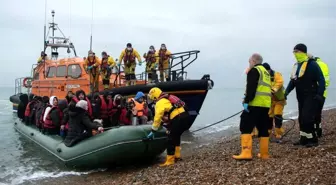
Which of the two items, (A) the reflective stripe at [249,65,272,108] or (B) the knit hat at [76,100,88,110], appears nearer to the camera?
(A) the reflective stripe at [249,65,272,108]

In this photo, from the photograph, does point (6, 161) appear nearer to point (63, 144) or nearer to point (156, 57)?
point (63, 144)

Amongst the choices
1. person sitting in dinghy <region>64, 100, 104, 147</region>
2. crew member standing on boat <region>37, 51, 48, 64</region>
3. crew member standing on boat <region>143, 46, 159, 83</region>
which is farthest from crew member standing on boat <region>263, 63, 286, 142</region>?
crew member standing on boat <region>37, 51, 48, 64</region>

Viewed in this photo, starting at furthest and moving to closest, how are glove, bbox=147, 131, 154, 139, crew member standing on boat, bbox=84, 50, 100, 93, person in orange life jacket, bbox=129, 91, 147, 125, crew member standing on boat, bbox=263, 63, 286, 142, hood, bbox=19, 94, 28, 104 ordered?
hood, bbox=19, 94, 28, 104 < crew member standing on boat, bbox=84, 50, 100, 93 < person in orange life jacket, bbox=129, 91, 147, 125 < crew member standing on boat, bbox=263, 63, 286, 142 < glove, bbox=147, 131, 154, 139

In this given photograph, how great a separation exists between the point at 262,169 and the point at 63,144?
4293 millimetres

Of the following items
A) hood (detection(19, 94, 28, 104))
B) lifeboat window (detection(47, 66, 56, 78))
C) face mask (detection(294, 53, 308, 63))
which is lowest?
hood (detection(19, 94, 28, 104))

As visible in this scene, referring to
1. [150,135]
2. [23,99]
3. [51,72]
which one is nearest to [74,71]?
[51,72]

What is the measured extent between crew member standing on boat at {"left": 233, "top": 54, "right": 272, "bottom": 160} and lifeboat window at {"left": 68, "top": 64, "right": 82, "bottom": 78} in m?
8.06

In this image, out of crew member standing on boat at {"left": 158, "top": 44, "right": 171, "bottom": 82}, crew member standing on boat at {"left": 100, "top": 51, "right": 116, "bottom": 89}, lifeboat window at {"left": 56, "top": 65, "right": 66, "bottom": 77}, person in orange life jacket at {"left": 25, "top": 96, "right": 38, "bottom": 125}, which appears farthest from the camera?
lifeboat window at {"left": 56, "top": 65, "right": 66, "bottom": 77}

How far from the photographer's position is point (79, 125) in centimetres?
655

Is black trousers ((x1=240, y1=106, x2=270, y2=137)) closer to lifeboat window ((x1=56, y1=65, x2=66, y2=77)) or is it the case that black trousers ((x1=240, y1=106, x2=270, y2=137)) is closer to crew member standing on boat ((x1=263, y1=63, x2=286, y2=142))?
crew member standing on boat ((x1=263, y1=63, x2=286, y2=142))

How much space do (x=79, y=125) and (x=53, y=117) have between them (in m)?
1.56

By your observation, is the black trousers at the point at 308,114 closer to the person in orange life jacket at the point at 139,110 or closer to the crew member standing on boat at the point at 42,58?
the person in orange life jacket at the point at 139,110

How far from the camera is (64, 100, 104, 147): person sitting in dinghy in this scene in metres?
6.36

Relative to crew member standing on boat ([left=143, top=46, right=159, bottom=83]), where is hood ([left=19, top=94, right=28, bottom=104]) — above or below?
below
